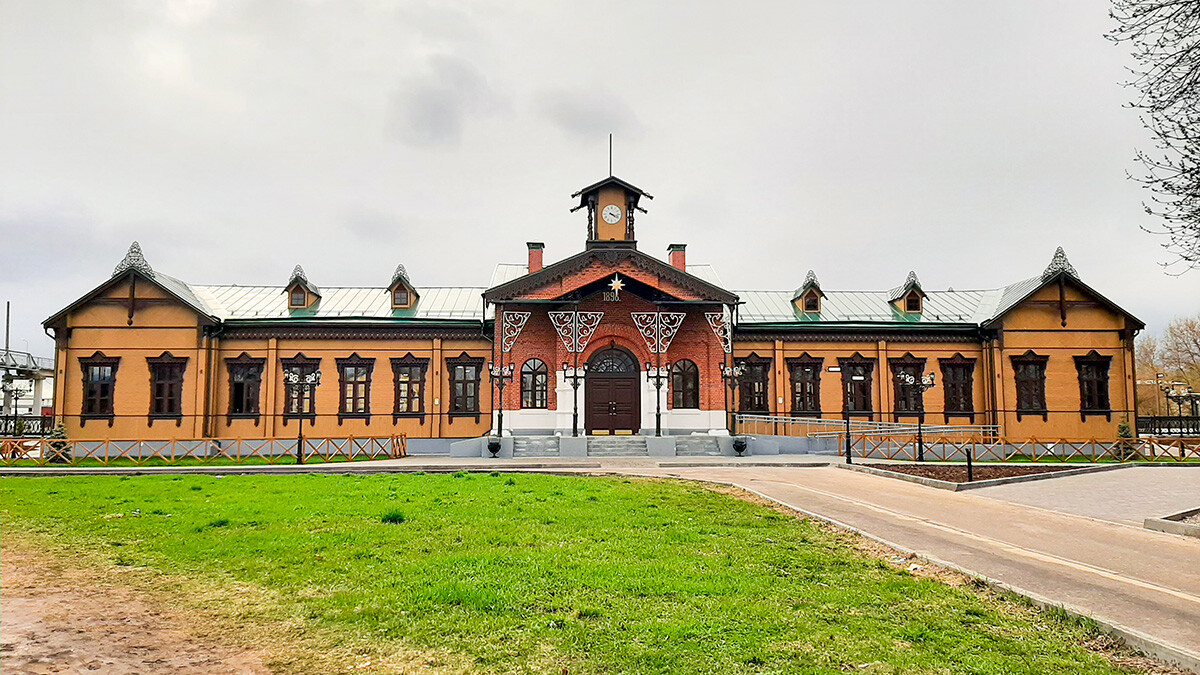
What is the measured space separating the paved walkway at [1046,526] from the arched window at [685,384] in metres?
8.14

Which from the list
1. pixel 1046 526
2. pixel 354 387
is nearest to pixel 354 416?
pixel 354 387

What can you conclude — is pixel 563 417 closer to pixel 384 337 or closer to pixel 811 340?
pixel 384 337

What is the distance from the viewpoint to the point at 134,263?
30.3 metres

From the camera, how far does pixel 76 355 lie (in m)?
30.2

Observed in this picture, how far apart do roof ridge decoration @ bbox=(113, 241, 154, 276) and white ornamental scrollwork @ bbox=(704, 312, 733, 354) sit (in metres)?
23.9

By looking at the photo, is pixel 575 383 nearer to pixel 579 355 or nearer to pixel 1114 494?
pixel 579 355

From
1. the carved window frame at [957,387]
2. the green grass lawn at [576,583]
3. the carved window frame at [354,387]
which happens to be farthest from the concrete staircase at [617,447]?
the carved window frame at [957,387]

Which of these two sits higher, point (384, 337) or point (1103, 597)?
point (384, 337)

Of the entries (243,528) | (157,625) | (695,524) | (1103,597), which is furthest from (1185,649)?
(243,528)

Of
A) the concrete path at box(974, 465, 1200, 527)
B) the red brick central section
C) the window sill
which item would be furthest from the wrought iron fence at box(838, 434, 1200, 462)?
the window sill

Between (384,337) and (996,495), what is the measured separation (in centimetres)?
2502

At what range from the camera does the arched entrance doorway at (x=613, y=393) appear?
99.8ft

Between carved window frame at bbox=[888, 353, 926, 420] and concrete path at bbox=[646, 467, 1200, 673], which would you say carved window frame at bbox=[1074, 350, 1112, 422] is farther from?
concrete path at bbox=[646, 467, 1200, 673]

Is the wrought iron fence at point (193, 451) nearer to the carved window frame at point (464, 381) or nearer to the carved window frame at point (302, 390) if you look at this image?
the carved window frame at point (302, 390)
